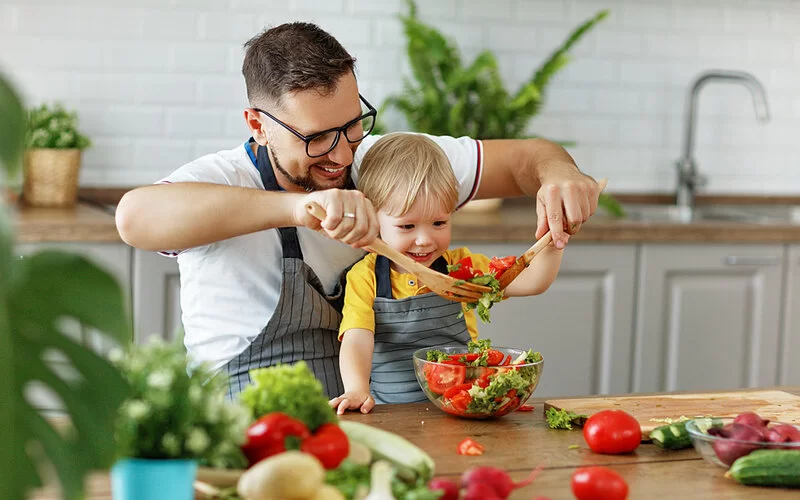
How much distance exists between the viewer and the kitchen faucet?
158 inches

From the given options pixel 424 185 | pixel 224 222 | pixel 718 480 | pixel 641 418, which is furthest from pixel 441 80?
pixel 718 480

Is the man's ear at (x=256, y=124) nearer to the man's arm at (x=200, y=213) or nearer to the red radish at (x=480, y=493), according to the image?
the man's arm at (x=200, y=213)

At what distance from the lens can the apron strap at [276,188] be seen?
2.06 meters

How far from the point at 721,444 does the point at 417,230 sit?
2.67 ft

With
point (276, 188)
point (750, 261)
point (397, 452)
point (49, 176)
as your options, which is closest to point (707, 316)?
point (750, 261)

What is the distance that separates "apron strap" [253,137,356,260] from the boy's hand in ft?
1.44

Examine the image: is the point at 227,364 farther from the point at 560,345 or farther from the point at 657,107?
the point at 657,107

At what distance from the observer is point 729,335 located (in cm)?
361

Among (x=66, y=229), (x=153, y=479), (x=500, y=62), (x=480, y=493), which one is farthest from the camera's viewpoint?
(x=500, y=62)

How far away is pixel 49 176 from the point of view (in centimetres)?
323

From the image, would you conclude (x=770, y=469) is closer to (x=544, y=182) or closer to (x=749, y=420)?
(x=749, y=420)

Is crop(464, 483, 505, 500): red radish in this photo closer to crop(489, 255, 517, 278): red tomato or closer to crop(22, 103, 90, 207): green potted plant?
crop(489, 255, 517, 278): red tomato

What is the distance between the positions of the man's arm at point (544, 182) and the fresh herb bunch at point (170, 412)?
0.99 metres

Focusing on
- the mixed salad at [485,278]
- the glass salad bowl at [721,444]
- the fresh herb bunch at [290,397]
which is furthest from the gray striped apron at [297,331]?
the glass salad bowl at [721,444]
